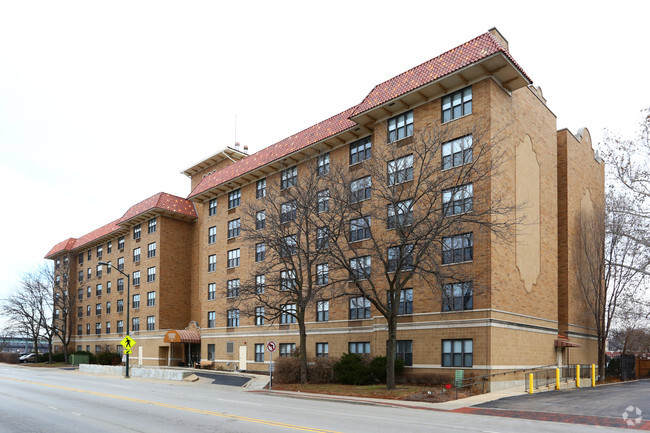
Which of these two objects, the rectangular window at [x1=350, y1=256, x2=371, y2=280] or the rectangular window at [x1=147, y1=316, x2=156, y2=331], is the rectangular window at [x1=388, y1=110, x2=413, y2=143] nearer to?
the rectangular window at [x1=350, y1=256, x2=371, y2=280]

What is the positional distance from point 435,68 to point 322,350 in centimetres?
2016

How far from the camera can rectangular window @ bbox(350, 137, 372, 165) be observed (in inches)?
1398

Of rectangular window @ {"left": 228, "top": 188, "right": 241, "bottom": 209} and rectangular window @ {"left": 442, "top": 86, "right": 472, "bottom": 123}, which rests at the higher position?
rectangular window @ {"left": 442, "top": 86, "right": 472, "bottom": 123}

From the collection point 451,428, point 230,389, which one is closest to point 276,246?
point 230,389

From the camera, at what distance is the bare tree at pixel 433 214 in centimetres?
2498

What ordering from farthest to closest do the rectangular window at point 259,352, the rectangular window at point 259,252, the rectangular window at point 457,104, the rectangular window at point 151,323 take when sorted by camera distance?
the rectangular window at point 151,323 < the rectangular window at point 259,252 < the rectangular window at point 259,352 < the rectangular window at point 457,104

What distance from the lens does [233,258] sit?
158ft

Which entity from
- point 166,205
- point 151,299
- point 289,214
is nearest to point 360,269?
point 289,214

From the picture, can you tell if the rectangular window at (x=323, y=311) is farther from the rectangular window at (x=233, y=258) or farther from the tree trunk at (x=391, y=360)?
the tree trunk at (x=391, y=360)

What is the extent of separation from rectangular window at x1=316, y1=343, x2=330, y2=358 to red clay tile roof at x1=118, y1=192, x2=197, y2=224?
86.8 feet

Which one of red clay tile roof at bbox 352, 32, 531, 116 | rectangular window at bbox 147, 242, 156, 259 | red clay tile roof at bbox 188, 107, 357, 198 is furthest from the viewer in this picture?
rectangular window at bbox 147, 242, 156, 259

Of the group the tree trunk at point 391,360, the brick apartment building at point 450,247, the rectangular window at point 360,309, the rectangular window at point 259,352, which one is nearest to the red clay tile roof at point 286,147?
the brick apartment building at point 450,247

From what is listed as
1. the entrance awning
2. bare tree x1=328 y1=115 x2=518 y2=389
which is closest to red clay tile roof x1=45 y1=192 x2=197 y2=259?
the entrance awning

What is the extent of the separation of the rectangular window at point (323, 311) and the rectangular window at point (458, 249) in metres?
11.3
